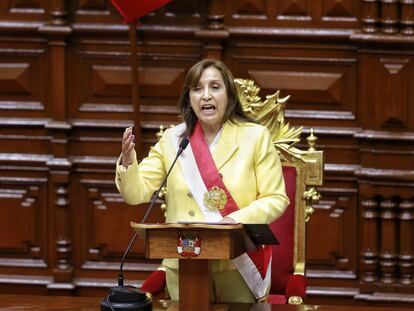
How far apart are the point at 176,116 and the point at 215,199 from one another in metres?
2.09

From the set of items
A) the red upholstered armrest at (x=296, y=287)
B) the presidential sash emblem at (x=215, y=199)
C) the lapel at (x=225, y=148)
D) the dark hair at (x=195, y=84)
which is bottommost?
the red upholstered armrest at (x=296, y=287)

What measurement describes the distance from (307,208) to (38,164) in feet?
6.98

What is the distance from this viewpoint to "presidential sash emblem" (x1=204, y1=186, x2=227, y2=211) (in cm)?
404

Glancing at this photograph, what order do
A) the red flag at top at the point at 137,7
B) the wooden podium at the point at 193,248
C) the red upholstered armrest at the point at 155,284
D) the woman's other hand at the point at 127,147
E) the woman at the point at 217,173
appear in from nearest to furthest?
the wooden podium at the point at 193,248, the woman's other hand at the point at 127,147, the woman at the point at 217,173, the red upholstered armrest at the point at 155,284, the red flag at top at the point at 137,7

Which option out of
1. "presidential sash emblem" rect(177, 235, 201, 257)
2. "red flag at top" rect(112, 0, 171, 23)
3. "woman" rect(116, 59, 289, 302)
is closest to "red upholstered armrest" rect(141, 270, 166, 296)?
"woman" rect(116, 59, 289, 302)

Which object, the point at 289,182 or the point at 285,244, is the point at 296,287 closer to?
the point at 285,244

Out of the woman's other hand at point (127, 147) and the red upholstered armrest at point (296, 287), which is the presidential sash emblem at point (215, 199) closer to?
the woman's other hand at point (127, 147)

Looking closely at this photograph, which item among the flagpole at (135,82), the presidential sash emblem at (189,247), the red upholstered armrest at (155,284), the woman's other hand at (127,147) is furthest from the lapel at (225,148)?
the flagpole at (135,82)

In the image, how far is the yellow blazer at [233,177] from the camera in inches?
159

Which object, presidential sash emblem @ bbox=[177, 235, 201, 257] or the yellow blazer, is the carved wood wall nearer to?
the yellow blazer

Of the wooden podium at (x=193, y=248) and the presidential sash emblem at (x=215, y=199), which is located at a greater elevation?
the presidential sash emblem at (x=215, y=199)

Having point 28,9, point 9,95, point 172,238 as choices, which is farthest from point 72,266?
point 172,238

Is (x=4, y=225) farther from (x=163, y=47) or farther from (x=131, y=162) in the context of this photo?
(x=131, y=162)

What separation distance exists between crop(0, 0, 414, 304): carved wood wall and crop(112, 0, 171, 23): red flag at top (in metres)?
0.21
